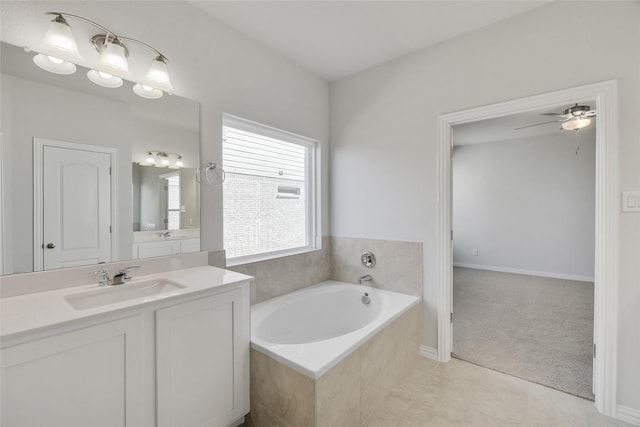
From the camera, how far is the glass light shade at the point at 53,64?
1304 mm

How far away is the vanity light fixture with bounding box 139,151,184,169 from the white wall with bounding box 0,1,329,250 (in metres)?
0.16

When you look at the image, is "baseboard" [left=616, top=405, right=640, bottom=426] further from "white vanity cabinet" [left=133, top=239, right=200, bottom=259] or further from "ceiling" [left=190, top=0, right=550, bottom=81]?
"white vanity cabinet" [left=133, top=239, right=200, bottom=259]

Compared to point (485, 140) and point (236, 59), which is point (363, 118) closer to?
point (236, 59)

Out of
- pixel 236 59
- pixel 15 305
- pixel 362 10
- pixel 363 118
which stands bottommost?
pixel 15 305

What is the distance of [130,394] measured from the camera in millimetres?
1104

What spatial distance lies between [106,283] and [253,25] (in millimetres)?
1972

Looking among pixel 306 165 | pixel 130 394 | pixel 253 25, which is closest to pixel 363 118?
pixel 306 165

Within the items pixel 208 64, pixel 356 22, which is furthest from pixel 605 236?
pixel 208 64

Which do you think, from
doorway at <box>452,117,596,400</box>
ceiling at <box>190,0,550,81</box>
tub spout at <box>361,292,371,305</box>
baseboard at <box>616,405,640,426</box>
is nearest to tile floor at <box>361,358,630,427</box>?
baseboard at <box>616,405,640,426</box>

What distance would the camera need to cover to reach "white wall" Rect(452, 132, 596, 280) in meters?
4.47

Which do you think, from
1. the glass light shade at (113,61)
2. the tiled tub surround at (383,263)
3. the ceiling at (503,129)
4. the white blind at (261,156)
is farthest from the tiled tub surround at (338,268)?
the ceiling at (503,129)

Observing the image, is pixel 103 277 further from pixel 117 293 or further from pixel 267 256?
Result: pixel 267 256

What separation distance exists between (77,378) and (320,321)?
1.78m

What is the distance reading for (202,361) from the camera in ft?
4.34
